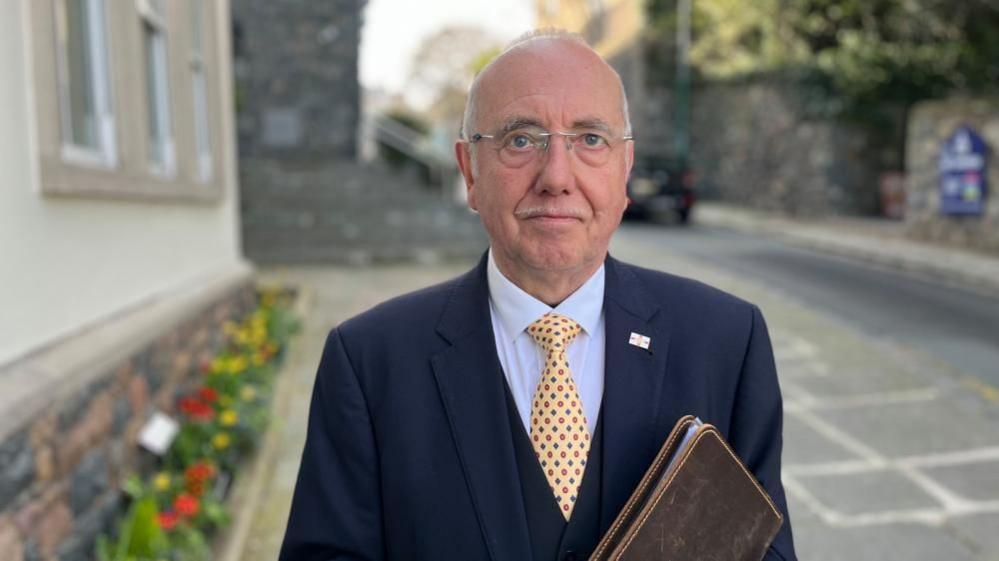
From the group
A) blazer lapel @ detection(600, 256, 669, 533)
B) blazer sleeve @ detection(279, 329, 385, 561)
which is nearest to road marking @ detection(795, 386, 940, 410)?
blazer lapel @ detection(600, 256, 669, 533)

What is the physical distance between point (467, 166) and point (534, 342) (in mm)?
354

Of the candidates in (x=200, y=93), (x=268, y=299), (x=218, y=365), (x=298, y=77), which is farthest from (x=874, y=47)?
(x=218, y=365)

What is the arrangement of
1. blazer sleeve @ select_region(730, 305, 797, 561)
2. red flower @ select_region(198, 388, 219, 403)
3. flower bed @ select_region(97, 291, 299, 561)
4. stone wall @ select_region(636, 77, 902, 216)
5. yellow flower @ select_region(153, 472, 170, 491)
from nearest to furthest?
blazer sleeve @ select_region(730, 305, 797, 561), flower bed @ select_region(97, 291, 299, 561), yellow flower @ select_region(153, 472, 170, 491), red flower @ select_region(198, 388, 219, 403), stone wall @ select_region(636, 77, 902, 216)

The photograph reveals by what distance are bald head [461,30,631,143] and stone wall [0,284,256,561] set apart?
2042mm

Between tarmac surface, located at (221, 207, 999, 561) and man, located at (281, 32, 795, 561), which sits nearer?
man, located at (281, 32, 795, 561)

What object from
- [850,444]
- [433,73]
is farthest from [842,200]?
[433,73]

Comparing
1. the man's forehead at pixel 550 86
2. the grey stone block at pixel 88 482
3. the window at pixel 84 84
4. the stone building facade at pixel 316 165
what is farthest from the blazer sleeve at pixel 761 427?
the stone building facade at pixel 316 165

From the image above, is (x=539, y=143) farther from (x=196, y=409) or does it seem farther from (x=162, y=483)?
(x=196, y=409)

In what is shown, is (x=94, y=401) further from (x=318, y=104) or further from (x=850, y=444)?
(x=318, y=104)

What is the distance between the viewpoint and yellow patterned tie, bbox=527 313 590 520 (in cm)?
152

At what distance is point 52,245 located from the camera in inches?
144

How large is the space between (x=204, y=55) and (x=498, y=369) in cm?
606

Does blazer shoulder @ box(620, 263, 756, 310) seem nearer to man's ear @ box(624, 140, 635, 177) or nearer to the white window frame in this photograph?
man's ear @ box(624, 140, 635, 177)

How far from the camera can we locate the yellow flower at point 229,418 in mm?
4611
